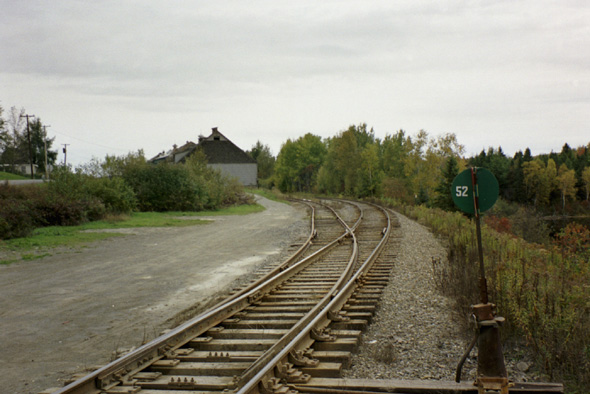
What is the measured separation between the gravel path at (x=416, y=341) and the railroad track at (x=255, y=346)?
0.74ft

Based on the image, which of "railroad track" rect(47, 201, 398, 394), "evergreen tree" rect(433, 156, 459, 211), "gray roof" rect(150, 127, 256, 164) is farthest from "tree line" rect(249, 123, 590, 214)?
"railroad track" rect(47, 201, 398, 394)

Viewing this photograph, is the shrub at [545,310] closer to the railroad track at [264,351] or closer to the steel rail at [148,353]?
the railroad track at [264,351]

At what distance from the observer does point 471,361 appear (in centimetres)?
539

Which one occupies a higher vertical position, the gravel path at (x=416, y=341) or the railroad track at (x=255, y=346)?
the railroad track at (x=255, y=346)

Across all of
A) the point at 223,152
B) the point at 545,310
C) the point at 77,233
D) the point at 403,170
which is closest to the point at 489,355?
the point at 545,310

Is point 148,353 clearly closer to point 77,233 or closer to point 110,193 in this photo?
point 77,233

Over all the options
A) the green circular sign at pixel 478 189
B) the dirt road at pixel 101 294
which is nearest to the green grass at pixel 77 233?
the dirt road at pixel 101 294

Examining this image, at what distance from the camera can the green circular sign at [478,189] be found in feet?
16.8

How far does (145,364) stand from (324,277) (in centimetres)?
540

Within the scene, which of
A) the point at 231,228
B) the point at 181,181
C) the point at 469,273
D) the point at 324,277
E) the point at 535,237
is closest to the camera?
the point at 469,273

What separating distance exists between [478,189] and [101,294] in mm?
7465

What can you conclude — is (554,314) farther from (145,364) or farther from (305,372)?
(145,364)

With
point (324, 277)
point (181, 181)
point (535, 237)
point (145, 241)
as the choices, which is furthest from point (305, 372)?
point (181, 181)

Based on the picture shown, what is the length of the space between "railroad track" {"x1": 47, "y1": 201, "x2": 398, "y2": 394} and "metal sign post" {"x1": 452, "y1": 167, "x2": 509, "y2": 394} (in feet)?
4.50
